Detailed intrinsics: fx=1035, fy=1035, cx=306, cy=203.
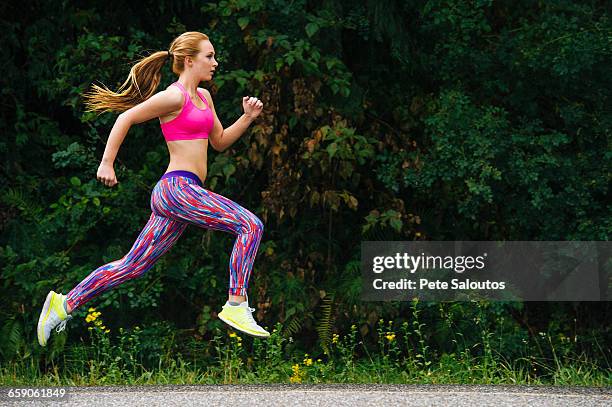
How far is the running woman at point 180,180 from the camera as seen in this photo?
5547mm

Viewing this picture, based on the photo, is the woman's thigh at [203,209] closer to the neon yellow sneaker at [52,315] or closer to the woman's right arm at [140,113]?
the woman's right arm at [140,113]

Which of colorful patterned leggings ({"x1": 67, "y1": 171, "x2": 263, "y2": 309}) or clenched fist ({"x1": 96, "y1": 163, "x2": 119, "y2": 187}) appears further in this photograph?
colorful patterned leggings ({"x1": 67, "y1": 171, "x2": 263, "y2": 309})

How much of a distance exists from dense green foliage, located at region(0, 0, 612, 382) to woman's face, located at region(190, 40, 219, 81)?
11.8 ft

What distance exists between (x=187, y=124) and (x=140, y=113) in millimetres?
270

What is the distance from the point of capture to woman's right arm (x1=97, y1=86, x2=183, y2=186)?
5.44m

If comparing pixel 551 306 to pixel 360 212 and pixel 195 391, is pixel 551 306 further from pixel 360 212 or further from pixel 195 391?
pixel 195 391

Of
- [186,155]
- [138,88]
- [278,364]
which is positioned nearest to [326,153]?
[278,364]

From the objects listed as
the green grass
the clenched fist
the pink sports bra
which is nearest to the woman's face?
the pink sports bra

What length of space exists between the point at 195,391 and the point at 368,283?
3.29 meters

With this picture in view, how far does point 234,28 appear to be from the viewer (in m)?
9.97

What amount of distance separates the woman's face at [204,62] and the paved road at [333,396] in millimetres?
2123

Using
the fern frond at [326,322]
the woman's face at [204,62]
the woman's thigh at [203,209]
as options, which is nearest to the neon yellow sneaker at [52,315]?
→ the woman's thigh at [203,209]

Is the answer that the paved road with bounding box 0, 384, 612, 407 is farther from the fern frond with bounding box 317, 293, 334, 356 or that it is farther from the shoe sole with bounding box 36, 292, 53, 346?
the fern frond with bounding box 317, 293, 334, 356

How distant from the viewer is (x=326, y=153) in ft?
31.5
